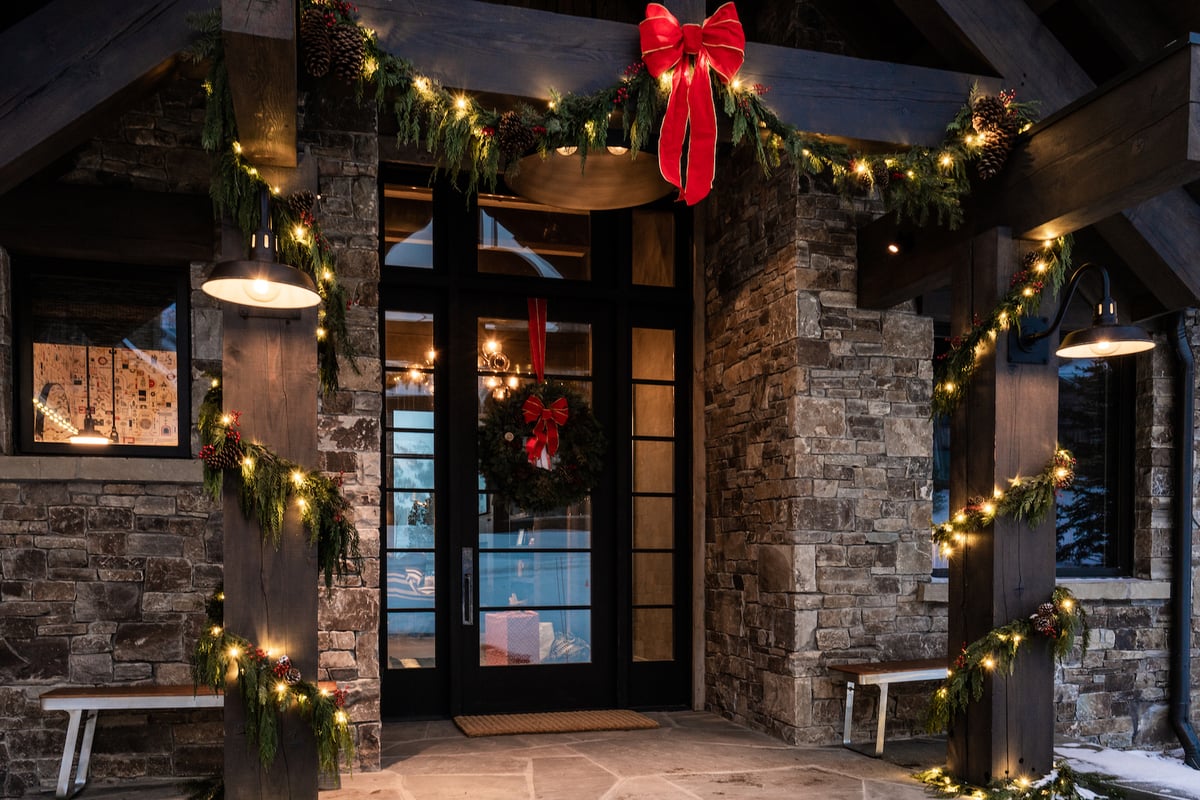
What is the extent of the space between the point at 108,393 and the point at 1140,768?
5319 mm

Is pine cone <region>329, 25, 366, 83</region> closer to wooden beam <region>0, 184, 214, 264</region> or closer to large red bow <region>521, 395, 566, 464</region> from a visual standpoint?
wooden beam <region>0, 184, 214, 264</region>

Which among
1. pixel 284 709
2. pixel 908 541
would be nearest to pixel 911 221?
pixel 908 541

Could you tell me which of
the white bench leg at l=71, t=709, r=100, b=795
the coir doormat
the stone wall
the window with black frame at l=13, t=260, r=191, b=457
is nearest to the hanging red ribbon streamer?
the stone wall

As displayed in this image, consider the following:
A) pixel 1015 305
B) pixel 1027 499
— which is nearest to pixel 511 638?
pixel 1027 499

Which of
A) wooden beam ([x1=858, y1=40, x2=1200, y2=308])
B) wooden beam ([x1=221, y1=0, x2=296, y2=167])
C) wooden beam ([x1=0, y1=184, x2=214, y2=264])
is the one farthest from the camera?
wooden beam ([x1=0, y1=184, x2=214, y2=264])

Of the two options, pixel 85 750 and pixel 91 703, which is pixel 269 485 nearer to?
pixel 91 703

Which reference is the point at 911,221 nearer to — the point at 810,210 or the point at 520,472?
the point at 810,210

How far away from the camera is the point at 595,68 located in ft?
11.3

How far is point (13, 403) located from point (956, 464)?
4.23m

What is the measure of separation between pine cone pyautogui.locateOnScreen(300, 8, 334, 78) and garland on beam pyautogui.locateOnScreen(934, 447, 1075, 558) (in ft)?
9.83

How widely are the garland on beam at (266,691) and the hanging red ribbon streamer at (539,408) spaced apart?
7.78 feet

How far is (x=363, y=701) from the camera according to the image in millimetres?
3924

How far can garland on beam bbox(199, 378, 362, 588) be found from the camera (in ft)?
9.93

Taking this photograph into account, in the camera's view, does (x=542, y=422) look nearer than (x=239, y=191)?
No
